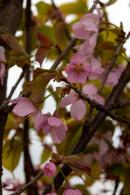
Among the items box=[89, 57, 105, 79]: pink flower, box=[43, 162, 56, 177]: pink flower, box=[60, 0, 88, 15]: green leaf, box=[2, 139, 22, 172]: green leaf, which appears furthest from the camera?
box=[60, 0, 88, 15]: green leaf

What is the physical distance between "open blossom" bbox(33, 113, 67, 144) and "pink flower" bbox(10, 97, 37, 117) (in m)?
0.03

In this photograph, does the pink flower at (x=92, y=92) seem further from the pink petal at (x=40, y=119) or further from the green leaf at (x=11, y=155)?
the green leaf at (x=11, y=155)

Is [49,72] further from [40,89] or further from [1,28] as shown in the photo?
[1,28]

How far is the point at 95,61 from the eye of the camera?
85 centimetres

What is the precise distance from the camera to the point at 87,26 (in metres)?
0.81

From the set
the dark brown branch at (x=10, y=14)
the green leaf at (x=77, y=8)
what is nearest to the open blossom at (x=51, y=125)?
the dark brown branch at (x=10, y=14)

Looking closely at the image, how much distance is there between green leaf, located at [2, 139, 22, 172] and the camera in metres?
1.12

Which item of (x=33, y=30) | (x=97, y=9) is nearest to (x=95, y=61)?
(x=97, y=9)

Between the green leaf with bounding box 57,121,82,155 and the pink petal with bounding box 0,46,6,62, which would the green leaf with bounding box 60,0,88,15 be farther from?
the pink petal with bounding box 0,46,6,62

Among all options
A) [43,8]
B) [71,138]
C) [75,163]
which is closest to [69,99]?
[75,163]

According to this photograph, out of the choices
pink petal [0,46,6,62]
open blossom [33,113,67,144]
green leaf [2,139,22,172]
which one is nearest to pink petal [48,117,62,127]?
open blossom [33,113,67,144]

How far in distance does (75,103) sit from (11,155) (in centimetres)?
46

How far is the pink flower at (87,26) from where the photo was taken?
0.82m

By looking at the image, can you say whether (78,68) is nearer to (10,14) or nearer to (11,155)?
(10,14)
